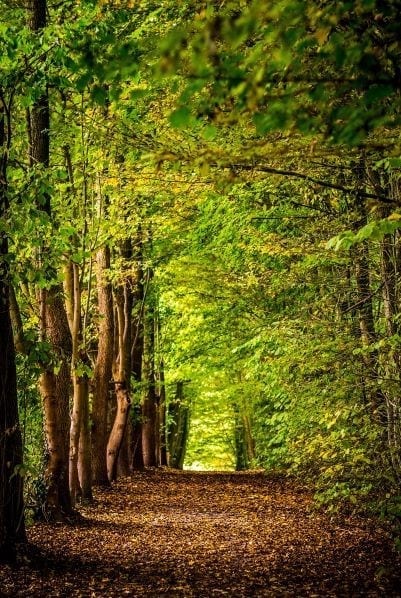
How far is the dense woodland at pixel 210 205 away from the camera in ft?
11.0

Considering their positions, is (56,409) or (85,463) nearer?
(56,409)

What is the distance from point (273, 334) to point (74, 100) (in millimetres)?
4974

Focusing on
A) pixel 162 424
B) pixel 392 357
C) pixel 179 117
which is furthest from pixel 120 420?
pixel 179 117

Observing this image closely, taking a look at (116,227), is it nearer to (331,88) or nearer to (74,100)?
(74,100)

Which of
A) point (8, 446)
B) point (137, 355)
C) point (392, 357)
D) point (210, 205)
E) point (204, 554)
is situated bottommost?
point (204, 554)

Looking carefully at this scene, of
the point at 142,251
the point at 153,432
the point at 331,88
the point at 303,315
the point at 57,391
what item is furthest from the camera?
the point at 153,432

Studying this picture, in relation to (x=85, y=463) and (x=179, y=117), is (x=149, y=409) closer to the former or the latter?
(x=85, y=463)

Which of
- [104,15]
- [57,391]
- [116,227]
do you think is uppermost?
[104,15]

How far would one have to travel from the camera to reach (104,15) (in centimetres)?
838

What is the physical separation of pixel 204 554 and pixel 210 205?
5396 millimetres

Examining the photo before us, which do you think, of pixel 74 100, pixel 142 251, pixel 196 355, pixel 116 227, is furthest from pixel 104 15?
pixel 196 355

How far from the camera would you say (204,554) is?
28.7ft

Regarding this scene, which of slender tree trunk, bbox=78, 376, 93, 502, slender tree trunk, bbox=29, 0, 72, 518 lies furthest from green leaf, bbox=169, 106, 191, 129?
slender tree trunk, bbox=78, 376, 93, 502

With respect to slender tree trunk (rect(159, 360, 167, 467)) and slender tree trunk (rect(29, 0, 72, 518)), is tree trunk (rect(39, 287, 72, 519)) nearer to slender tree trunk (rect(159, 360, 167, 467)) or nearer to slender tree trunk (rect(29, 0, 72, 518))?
slender tree trunk (rect(29, 0, 72, 518))
